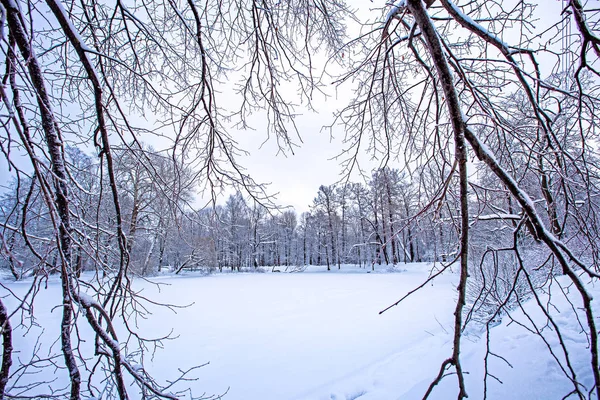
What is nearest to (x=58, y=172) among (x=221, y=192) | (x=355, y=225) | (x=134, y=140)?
(x=134, y=140)

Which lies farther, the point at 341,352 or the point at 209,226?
the point at 341,352

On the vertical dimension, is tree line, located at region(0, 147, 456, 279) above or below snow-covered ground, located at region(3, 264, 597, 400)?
above

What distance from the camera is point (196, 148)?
2.01 m

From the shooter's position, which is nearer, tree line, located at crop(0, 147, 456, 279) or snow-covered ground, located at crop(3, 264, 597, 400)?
tree line, located at crop(0, 147, 456, 279)

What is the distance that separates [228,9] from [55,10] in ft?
4.19

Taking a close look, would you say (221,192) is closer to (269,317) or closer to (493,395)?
(493,395)

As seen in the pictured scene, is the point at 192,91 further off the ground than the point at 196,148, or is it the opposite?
the point at 192,91

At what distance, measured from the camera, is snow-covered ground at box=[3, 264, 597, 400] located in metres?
2.77

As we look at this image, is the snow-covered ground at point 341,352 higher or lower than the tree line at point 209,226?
lower

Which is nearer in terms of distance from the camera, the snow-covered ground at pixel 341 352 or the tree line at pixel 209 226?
the tree line at pixel 209 226

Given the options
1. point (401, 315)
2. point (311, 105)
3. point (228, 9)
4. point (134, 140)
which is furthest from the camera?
point (401, 315)

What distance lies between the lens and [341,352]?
508cm

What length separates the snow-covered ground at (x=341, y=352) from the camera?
2771 millimetres

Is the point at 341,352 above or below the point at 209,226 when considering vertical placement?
below
